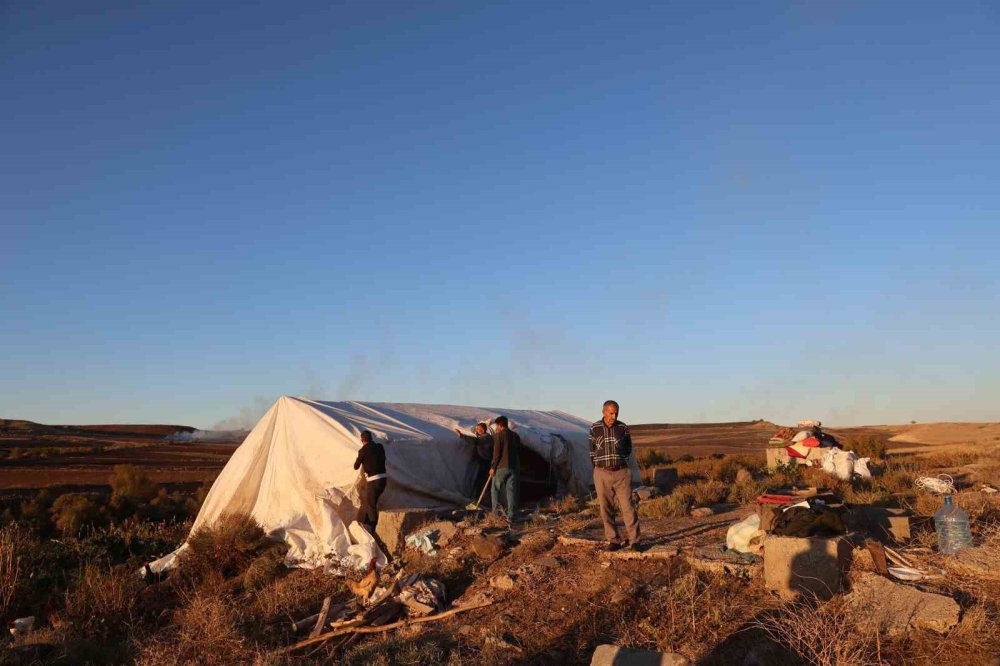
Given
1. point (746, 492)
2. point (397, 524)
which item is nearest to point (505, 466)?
point (397, 524)

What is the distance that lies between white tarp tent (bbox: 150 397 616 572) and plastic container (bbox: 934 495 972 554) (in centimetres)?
772

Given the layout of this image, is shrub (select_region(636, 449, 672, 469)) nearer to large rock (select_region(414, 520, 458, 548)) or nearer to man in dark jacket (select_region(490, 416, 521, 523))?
man in dark jacket (select_region(490, 416, 521, 523))

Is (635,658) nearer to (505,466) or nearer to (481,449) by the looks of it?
(505,466)

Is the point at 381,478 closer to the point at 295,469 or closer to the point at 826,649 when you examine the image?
the point at 295,469

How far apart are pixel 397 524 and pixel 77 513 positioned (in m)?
12.2

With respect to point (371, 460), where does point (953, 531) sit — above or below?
below

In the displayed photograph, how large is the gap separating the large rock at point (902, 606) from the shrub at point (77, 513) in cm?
1766

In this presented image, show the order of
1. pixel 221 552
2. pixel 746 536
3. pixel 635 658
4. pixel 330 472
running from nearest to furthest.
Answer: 1. pixel 635 658
2. pixel 746 536
3. pixel 221 552
4. pixel 330 472

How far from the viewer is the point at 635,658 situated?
505 centimetres

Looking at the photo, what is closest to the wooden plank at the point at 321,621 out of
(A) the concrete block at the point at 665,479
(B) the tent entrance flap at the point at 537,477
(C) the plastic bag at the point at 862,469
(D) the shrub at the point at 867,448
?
(B) the tent entrance flap at the point at 537,477

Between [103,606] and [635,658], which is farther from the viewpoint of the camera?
[103,606]

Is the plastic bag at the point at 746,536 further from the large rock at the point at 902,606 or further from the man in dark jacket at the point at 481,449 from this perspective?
the man in dark jacket at the point at 481,449

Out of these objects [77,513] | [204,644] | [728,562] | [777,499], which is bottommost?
[77,513]

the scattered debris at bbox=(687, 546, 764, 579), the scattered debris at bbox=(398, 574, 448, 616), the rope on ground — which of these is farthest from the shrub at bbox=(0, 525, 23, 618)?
the rope on ground
